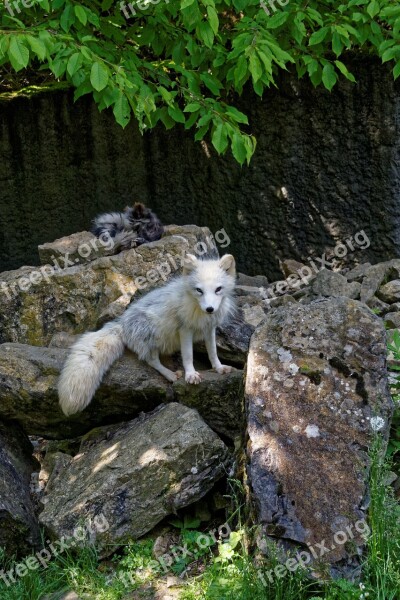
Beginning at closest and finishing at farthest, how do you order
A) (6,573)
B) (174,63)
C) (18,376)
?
(6,573) → (18,376) → (174,63)

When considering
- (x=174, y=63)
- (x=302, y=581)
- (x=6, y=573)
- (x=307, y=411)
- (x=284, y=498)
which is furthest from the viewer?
(x=174, y=63)

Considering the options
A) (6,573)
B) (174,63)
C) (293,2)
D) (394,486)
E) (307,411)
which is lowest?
(6,573)

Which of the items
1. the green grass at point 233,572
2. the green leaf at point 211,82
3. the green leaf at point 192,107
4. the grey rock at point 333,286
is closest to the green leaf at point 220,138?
the green leaf at point 192,107

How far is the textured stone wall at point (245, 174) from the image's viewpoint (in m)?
8.77

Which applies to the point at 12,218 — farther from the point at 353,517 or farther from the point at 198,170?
the point at 353,517

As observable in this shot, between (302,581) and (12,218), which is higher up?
(12,218)

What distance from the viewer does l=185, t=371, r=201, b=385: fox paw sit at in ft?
16.5

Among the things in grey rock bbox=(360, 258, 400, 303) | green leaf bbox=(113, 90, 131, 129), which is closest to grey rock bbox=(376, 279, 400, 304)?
grey rock bbox=(360, 258, 400, 303)

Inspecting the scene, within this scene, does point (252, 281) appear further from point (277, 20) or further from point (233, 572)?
point (233, 572)

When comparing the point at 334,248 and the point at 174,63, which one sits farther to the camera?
the point at 334,248

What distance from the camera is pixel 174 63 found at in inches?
308

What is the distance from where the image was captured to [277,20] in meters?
7.37

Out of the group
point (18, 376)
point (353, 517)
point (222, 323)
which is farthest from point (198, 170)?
point (353, 517)

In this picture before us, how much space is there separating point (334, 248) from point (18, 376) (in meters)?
5.15
